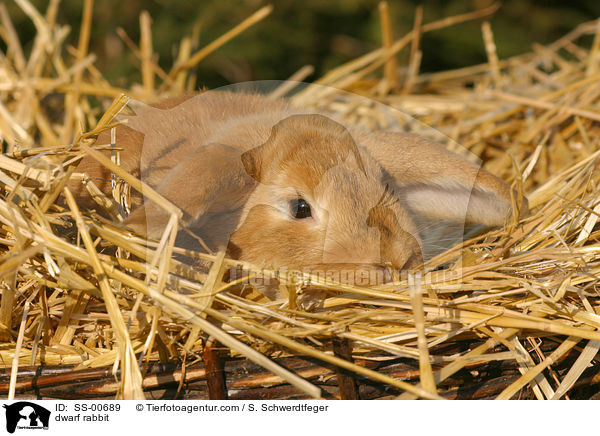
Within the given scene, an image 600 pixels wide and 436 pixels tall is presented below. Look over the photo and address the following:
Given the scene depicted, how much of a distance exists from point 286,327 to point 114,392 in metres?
0.49

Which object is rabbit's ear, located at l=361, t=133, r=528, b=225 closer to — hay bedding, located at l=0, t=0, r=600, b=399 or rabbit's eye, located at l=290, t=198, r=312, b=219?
hay bedding, located at l=0, t=0, r=600, b=399

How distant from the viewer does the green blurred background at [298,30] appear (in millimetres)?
4672

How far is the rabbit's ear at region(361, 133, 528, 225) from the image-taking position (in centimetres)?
218

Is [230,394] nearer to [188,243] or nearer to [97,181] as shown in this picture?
[188,243]

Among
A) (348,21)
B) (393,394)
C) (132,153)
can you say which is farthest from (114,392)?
(348,21)

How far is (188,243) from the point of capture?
1802mm

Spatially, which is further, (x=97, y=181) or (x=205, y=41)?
(x=205, y=41)

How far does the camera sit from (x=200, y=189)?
1.70 metres

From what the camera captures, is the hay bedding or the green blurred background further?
the green blurred background

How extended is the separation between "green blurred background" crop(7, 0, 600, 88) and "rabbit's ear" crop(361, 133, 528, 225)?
2574 mm
